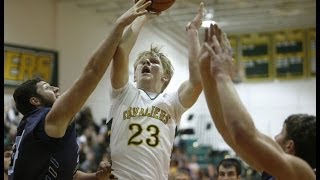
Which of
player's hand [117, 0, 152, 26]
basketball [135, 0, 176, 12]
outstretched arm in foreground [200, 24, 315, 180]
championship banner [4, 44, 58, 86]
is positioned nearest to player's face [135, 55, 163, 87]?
basketball [135, 0, 176, 12]

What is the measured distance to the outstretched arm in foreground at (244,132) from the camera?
242 cm

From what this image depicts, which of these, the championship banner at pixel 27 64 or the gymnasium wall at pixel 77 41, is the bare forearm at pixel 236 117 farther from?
the championship banner at pixel 27 64

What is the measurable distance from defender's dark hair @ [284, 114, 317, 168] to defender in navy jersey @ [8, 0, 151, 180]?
4.22 feet

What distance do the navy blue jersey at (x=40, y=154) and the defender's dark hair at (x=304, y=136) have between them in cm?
161

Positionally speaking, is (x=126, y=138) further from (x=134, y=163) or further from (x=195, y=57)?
(x=195, y=57)

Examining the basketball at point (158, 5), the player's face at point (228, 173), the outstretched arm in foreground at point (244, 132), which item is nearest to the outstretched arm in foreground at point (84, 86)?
the basketball at point (158, 5)

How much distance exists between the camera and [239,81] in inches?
706

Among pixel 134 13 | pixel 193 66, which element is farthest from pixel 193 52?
pixel 134 13

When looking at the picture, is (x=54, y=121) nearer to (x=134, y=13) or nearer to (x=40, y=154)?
(x=40, y=154)

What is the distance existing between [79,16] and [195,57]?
Answer: 35.6 feet

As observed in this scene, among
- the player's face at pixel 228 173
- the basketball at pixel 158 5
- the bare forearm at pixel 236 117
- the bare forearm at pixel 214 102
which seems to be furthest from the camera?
the player's face at pixel 228 173

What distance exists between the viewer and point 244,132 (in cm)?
242

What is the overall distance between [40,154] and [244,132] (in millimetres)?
1828

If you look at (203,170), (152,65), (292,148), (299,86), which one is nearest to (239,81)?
(299,86)
